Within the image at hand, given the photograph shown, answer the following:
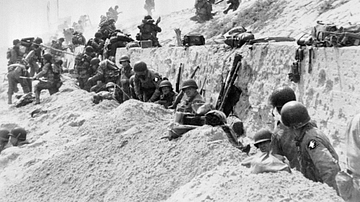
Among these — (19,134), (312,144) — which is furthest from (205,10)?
(312,144)

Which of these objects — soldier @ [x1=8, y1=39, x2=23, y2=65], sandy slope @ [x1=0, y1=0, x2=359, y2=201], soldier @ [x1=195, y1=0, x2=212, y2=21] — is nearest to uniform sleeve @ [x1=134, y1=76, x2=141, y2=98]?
sandy slope @ [x1=0, y1=0, x2=359, y2=201]

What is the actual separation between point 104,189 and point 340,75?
11.0ft

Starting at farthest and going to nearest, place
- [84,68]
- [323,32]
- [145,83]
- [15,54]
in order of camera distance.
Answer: [15,54] < [84,68] < [145,83] < [323,32]

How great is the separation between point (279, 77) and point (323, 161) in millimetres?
4049

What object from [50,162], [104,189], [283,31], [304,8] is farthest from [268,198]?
[304,8]

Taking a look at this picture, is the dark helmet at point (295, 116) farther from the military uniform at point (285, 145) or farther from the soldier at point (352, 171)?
the soldier at point (352, 171)

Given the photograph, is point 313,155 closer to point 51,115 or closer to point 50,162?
point 50,162

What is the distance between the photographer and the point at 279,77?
301 inches

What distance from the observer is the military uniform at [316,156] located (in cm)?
369

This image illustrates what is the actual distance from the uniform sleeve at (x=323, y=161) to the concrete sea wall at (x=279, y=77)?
2215 millimetres

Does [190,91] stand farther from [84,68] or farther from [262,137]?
[84,68]

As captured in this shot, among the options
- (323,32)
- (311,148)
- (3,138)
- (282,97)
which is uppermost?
(323,32)

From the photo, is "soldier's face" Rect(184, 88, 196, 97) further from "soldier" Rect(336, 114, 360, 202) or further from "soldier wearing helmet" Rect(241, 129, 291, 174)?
"soldier" Rect(336, 114, 360, 202)

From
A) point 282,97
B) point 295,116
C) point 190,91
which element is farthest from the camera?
point 190,91
